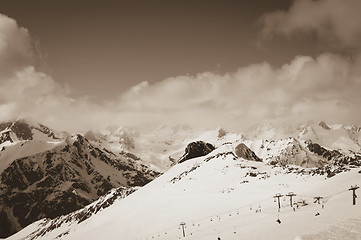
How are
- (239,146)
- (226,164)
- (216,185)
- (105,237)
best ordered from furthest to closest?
(239,146), (226,164), (216,185), (105,237)

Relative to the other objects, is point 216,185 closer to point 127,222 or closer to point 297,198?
point 127,222

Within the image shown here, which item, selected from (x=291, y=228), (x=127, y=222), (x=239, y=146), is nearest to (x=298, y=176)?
(x=127, y=222)

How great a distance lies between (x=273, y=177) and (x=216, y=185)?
650 inches

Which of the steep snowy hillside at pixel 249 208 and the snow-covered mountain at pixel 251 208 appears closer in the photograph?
the snow-covered mountain at pixel 251 208

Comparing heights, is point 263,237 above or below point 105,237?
above

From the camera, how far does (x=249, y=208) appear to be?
64062 mm

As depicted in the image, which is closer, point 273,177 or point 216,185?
point 273,177

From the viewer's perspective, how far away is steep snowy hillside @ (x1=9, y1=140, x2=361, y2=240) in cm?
3653

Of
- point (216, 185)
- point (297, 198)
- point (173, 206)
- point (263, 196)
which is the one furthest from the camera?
point (216, 185)

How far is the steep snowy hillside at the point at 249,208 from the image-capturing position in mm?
36531

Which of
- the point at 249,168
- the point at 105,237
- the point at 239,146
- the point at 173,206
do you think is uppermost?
the point at 239,146

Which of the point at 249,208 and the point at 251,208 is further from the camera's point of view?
the point at 249,208

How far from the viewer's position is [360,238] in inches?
1056

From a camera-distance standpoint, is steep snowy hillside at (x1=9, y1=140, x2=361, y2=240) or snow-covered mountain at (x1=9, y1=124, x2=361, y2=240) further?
steep snowy hillside at (x1=9, y1=140, x2=361, y2=240)
